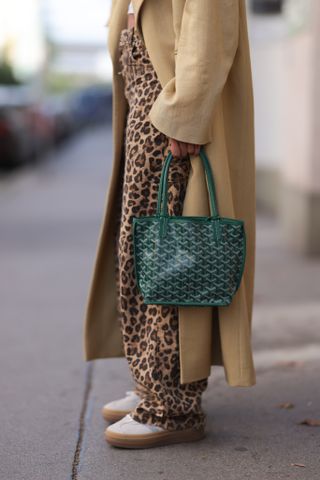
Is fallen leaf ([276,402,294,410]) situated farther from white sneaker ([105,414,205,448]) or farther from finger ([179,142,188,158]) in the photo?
finger ([179,142,188,158])

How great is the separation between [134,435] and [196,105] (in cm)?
124

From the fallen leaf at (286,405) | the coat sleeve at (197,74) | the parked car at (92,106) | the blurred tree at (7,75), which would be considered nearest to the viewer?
the coat sleeve at (197,74)

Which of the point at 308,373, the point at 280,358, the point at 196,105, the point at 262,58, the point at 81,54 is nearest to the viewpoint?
the point at 196,105

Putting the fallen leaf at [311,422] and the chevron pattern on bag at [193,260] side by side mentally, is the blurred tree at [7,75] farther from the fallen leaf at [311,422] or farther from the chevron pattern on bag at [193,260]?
the chevron pattern on bag at [193,260]

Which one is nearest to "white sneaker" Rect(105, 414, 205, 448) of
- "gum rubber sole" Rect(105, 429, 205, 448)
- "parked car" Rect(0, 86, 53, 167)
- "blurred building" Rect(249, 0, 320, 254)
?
"gum rubber sole" Rect(105, 429, 205, 448)

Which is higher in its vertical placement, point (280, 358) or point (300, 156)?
point (300, 156)

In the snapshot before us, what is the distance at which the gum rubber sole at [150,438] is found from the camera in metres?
3.40

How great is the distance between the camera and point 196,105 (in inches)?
123

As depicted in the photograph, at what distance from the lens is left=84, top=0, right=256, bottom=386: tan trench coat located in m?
3.11

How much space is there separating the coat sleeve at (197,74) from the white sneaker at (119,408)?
1.16 metres

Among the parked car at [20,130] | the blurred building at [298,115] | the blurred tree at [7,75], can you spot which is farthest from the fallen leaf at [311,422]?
the blurred tree at [7,75]

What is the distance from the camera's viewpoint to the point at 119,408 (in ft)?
12.1

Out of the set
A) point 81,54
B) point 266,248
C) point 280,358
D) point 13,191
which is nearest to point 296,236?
point 266,248

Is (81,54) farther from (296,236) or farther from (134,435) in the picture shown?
(134,435)
